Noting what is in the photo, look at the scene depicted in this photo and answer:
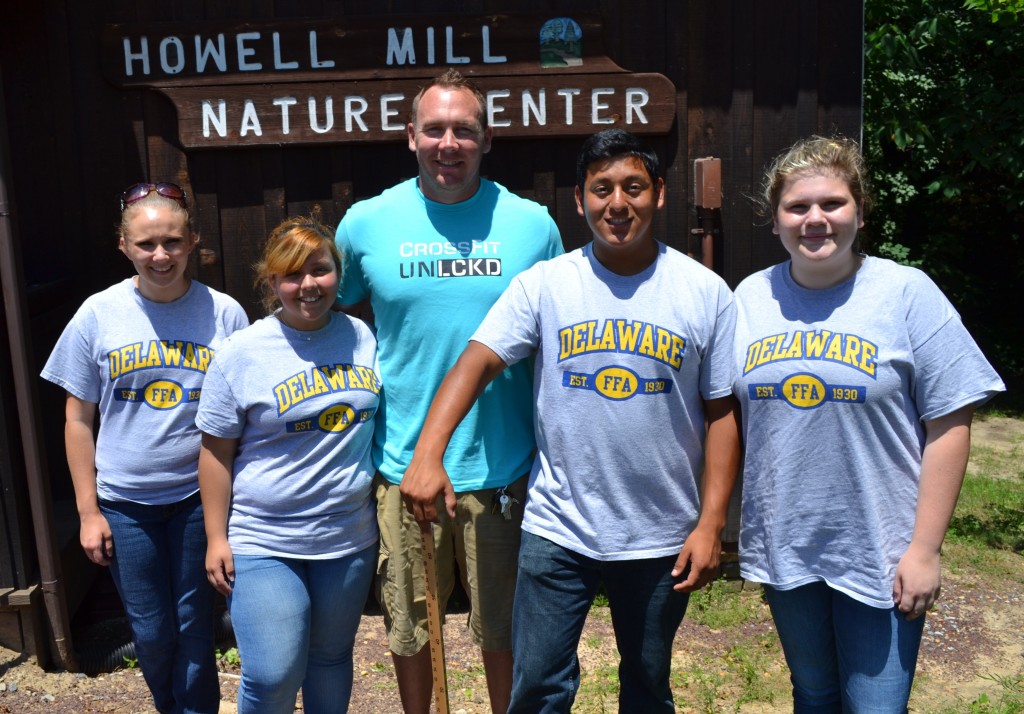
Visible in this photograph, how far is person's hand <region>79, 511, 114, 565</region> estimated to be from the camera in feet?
9.04

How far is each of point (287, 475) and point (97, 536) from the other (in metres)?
0.65

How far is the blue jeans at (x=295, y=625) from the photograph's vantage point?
2496 mm

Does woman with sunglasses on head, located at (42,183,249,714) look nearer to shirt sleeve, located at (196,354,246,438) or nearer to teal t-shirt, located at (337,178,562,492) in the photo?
shirt sleeve, located at (196,354,246,438)

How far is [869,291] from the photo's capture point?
2.26 metres

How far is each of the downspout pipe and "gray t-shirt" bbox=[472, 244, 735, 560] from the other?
2070 mm

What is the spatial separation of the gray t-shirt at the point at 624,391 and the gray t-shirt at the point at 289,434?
0.45 metres

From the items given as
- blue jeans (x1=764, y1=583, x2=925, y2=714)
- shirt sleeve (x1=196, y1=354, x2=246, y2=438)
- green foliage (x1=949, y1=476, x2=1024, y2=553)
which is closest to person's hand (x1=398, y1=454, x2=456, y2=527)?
shirt sleeve (x1=196, y1=354, x2=246, y2=438)

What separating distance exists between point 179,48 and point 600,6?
5.86ft

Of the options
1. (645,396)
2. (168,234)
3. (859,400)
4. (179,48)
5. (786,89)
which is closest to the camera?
(859,400)

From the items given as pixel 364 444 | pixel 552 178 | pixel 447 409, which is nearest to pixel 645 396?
pixel 447 409

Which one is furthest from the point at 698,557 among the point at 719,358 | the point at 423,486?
the point at 423,486

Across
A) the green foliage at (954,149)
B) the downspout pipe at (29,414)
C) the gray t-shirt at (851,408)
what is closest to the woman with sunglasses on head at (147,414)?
the downspout pipe at (29,414)

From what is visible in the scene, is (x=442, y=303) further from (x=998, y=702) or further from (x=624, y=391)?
(x=998, y=702)

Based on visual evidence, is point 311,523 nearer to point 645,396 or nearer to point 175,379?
point 175,379
